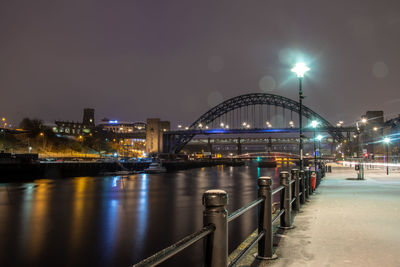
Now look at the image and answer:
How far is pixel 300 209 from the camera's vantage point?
458 inches

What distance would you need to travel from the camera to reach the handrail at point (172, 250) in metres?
2.20

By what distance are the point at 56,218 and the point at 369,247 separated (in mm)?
18637

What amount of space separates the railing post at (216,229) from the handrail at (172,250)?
7 centimetres

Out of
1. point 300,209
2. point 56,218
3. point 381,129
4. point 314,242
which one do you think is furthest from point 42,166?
point 381,129

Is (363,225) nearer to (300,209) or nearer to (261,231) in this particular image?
(300,209)

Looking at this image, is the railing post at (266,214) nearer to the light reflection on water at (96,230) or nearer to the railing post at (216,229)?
the railing post at (216,229)

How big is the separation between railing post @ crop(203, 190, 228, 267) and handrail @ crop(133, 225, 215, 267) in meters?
0.07

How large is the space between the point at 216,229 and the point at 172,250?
800mm

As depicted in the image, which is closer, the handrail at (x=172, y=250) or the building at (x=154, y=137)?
the handrail at (x=172, y=250)

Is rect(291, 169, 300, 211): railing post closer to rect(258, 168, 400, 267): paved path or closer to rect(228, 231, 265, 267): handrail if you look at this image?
rect(258, 168, 400, 267): paved path

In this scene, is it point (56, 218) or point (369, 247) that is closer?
point (369, 247)

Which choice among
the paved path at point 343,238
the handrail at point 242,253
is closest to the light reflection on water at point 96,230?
the paved path at point 343,238

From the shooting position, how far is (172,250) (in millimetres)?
2473

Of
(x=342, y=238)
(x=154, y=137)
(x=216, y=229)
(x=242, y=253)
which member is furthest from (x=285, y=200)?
(x=154, y=137)
